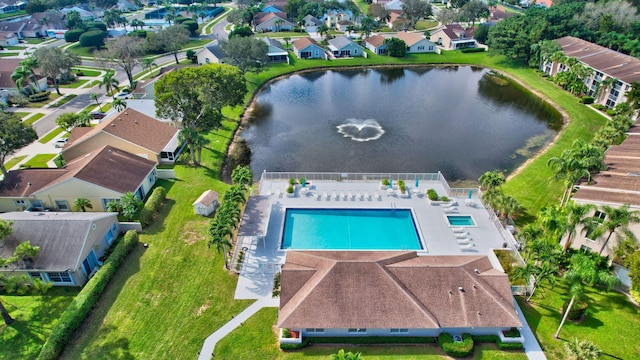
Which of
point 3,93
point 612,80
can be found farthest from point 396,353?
point 3,93

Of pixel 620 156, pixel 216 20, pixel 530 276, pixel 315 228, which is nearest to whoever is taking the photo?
pixel 530 276

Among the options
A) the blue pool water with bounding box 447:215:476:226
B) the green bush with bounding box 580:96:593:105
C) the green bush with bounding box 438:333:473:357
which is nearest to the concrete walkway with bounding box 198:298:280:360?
the green bush with bounding box 438:333:473:357

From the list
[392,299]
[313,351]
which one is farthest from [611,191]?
[313,351]

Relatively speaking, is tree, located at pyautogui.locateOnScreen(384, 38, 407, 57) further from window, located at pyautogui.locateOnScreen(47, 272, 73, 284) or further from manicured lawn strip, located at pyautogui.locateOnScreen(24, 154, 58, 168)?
window, located at pyautogui.locateOnScreen(47, 272, 73, 284)

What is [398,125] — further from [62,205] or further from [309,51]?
[62,205]

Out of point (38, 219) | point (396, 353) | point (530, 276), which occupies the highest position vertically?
point (38, 219)

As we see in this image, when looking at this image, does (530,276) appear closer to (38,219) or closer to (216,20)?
(38,219)
